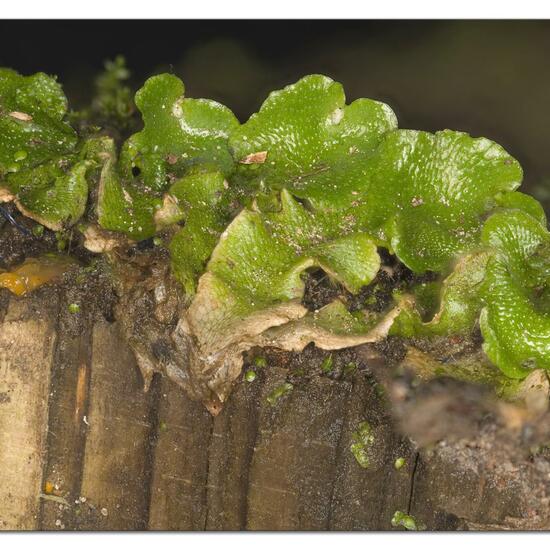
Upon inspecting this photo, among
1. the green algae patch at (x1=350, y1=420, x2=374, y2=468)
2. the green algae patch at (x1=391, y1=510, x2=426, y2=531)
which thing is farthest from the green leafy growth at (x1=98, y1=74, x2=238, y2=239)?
the green algae patch at (x1=391, y1=510, x2=426, y2=531)

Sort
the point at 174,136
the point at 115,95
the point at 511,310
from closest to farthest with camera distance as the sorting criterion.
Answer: the point at 511,310 → the point at 174,136 → the point at 115,95

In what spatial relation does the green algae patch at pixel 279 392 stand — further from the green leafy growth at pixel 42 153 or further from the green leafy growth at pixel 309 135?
the green leafy growth at pixel 42 153

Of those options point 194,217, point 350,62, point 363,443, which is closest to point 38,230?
point 194,217

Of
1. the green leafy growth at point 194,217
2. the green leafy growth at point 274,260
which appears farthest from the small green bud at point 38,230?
the green leafy growth at point 274,260

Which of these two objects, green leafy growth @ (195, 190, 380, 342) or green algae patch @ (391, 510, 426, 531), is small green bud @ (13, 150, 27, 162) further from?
green algae patch @ (391, 510, 426, 531)

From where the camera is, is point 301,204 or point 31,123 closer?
point 301,204

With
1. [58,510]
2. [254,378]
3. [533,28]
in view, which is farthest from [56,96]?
[533,28]

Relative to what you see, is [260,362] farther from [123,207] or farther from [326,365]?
[123,207]
